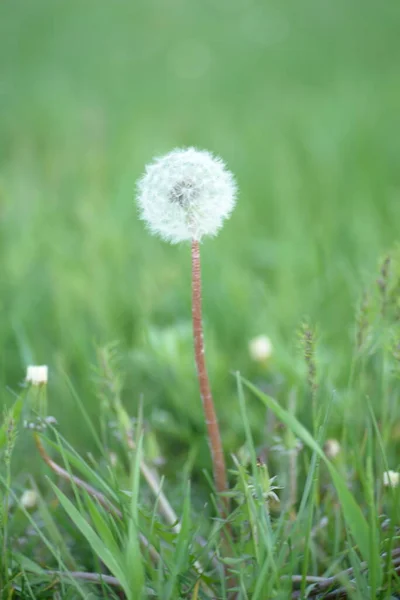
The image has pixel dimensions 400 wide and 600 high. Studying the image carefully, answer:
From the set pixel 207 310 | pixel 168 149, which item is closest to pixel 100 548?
pixel 207 310

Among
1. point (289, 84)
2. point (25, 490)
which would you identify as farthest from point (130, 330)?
point (289, 84)

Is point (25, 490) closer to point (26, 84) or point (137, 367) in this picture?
point (137, 367)

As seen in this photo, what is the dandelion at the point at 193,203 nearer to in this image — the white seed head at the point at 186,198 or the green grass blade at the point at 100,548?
the white seed head at the point at 186,198

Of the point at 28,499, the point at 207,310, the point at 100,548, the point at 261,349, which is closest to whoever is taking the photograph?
the point at 100,548

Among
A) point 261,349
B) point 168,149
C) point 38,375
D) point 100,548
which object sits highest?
point 168,149

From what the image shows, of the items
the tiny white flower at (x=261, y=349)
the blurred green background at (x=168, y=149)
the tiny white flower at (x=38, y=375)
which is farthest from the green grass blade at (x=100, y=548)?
the tiny white flower at (x=261, y=349)

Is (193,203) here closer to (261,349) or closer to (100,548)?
(100,548)

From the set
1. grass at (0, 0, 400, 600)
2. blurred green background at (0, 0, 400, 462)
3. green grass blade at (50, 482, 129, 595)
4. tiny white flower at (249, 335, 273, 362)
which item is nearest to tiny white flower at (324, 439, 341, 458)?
grass at (0, 0, 400, 600)
